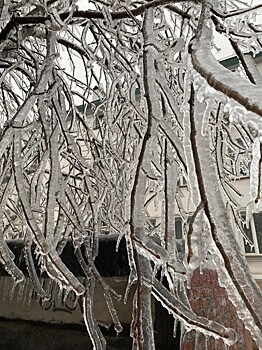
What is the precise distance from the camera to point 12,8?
122 centimetres

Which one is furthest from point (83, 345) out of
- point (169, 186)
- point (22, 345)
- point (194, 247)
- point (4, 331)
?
point (194, 247)

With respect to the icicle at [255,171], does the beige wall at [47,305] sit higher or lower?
lower

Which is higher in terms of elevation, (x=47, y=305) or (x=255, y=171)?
(x=255, y=171)

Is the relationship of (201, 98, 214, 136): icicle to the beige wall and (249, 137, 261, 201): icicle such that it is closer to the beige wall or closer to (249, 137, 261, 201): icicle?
(249, 137, 261, 201): icicle

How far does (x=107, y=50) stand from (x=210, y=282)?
1.32m

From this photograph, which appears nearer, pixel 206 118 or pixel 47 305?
pixel 206 118

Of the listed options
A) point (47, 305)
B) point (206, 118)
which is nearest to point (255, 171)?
point (206, 118)

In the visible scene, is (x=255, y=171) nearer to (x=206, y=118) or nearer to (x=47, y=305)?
(x=206, y=118)

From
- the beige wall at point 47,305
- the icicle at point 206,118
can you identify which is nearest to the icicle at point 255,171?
the icicle at point 206,118

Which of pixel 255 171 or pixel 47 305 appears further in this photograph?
pixel 47 305

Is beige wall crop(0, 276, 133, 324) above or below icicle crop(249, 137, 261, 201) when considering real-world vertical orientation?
below

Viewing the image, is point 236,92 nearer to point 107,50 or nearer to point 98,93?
point 107,50

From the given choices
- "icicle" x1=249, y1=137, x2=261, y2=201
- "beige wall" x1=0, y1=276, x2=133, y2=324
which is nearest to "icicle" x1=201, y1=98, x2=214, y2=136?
"icicle" x1=249, y1=137, x2=261, y2=201

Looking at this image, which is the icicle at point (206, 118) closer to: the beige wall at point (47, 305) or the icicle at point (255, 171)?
the icicle at point (255, 171)
